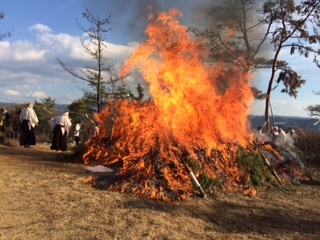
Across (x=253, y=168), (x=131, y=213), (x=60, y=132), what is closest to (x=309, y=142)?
(x=253, y=168)

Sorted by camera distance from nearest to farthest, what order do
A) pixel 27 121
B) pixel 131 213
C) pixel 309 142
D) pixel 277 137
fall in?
pixel 131 213
pixel 27 121
pixel 277 137
pixel 309 142

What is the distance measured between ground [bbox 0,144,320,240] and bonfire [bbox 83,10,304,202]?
0.60 meters

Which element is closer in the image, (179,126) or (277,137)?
(179,126)

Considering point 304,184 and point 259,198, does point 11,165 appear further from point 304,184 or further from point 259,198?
point 304,184

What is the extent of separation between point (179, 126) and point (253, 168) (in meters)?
2.03

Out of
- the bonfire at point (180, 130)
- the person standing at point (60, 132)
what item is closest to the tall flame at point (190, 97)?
the bonfire at point (180, 130)

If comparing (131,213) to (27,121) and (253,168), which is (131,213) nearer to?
(253,168)

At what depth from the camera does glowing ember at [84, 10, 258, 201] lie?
7.80 m

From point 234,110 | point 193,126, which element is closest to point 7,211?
point 193,126

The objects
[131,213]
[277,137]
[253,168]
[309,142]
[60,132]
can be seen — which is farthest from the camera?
[309,142]

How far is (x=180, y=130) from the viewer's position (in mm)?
8828

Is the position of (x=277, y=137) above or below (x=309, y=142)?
above

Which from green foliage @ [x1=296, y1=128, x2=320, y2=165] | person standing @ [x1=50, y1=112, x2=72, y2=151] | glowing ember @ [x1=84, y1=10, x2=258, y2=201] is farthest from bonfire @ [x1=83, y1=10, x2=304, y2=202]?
green foliage @ [x1=296, y1=128, x2=320, y2=165]

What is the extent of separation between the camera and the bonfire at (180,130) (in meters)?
7.64
